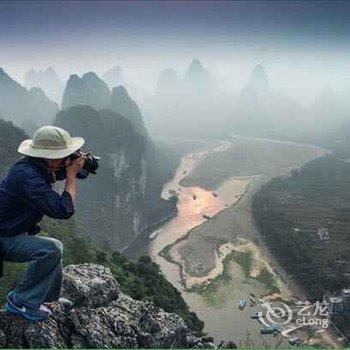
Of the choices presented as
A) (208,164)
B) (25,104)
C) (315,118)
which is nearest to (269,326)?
(208,164)

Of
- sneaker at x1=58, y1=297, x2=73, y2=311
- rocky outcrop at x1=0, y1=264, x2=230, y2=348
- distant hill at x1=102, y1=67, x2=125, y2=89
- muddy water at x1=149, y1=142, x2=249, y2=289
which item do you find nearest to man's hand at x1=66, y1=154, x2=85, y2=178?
rocky outcrop at x1=0, y1=264, x2=230, y2=348

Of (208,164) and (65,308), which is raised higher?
(65,308)

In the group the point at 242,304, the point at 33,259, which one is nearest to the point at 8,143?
the point at 242,304

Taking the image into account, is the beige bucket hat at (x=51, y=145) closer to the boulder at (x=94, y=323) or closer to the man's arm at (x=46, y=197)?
the man's arm at (x=46, y=197)

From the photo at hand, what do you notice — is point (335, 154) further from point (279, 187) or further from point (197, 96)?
point (197, 96)

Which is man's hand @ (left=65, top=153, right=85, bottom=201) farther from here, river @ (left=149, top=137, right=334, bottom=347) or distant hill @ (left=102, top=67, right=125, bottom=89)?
distant hill @ (left=102, top=67, right=125, bottom=89)

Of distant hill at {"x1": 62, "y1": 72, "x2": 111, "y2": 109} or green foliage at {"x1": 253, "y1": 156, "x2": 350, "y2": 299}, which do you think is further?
distant hill at {"x1": 62, "y1": 72, "x2": 111, "y2": 109}
